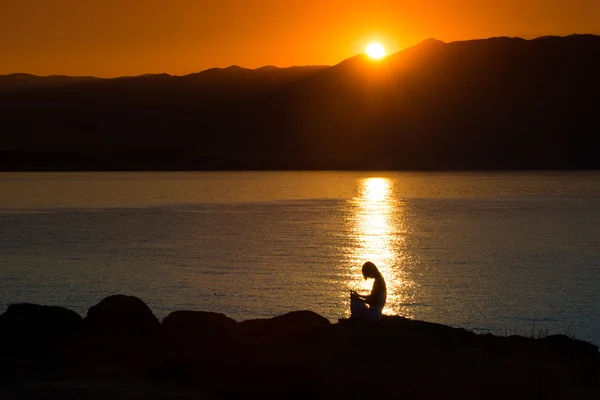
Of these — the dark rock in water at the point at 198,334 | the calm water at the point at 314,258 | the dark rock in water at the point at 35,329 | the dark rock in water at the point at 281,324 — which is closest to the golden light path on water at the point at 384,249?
Answer: the calm water at the point at 314,258

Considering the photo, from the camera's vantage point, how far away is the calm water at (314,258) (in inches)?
706

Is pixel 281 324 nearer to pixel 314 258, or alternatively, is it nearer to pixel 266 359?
pixel 266 359

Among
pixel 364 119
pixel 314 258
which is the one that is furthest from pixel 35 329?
pixel 364 119

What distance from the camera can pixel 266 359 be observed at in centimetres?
889

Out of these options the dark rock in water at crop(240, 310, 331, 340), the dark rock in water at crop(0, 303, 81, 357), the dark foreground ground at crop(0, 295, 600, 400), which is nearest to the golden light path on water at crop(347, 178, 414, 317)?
the dark rock in water at crop(240, 310, 331, 340)

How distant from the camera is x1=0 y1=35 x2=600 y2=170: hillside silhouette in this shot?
14400 centimetres

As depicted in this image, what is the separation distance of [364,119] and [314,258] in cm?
12789

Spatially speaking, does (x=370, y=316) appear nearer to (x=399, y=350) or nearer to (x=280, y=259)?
(x=399, y=350)

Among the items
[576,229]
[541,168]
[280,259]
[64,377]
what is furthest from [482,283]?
[541,168]

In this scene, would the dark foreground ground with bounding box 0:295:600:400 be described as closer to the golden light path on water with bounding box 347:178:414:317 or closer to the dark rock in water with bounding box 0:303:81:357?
the dark rock in water with bounding box 0:303:81:357

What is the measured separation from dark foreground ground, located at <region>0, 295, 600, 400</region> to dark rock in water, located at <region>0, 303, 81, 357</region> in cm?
2

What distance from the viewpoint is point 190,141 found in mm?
155125

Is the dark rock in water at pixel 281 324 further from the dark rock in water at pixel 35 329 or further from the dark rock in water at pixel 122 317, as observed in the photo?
the dark rock in water at pixel 35 329

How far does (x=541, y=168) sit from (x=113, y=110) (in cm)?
7808
